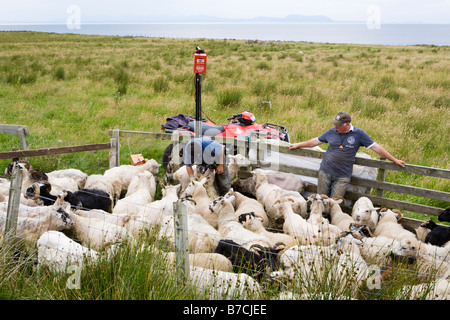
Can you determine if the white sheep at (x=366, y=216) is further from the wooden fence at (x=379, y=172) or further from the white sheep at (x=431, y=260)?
the white sheep at (x=431, y=260)

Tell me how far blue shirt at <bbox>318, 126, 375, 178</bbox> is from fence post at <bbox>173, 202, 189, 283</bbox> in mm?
4224

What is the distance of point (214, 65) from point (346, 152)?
2033 cm

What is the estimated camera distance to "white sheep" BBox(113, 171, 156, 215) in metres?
6.62

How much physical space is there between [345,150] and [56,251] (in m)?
5.03

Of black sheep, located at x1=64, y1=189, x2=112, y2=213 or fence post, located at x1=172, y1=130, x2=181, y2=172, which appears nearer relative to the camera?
black sheep, located at x1=64, y1=189, x2=112, y2=213

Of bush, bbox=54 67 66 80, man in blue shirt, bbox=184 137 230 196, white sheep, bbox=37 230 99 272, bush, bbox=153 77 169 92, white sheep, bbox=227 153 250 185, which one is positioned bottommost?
white sheep, bbox=37 230 99 272

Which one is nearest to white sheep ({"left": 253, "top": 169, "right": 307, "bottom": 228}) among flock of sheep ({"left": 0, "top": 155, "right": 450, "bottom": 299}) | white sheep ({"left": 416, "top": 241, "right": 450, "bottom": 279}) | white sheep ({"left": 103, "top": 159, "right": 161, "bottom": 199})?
flock of sheep ({"left": 0, "top": 155, "right": 450, "bottom": 299})

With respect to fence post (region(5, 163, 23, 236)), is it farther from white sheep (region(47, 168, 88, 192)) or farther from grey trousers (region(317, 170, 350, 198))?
grey trousers (region(317, 170, 350, 198))

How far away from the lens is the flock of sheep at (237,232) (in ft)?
13.5

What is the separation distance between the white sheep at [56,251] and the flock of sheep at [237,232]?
0.04ft
